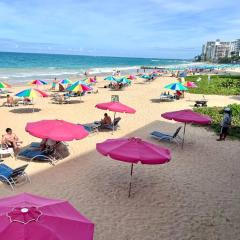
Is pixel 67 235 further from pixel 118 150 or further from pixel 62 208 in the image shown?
pixel 118 150

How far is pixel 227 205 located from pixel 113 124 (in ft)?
26.0

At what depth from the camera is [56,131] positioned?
10.4 meters

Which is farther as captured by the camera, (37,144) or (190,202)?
(37,144)

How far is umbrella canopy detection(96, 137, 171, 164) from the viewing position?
8094 mm

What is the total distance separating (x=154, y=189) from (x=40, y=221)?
5552mm

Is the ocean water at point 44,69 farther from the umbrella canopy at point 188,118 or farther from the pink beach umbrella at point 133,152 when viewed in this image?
the pink beach umbrella at point 133,152

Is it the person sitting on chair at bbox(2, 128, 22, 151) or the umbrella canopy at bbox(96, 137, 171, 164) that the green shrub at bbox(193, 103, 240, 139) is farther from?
the person sitting on chair at bbox(2, 128, 22, 151)

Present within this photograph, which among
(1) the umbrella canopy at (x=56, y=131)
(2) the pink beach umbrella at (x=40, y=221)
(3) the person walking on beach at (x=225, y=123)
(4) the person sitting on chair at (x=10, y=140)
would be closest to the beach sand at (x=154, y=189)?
(3) the person walking on beach at (x=225, y=123)

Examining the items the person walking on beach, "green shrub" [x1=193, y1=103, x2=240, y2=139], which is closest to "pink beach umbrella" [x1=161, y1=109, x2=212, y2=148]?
the person walking on beach

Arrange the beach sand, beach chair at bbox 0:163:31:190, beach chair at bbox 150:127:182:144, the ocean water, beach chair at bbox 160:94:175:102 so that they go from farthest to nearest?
the ocean water → beach chair at bbox 160:94:175:102 → beach chair at bbox 150:127:182:144 → beach chair at bbox 0:163:31:190 → the beach sand

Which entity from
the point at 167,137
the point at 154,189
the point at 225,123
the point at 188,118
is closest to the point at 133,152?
the point at 154,189

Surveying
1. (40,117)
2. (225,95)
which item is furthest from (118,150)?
(225,95)

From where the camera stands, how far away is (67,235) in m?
4.39

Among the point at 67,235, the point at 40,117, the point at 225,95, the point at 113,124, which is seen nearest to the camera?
the point at 67,235
